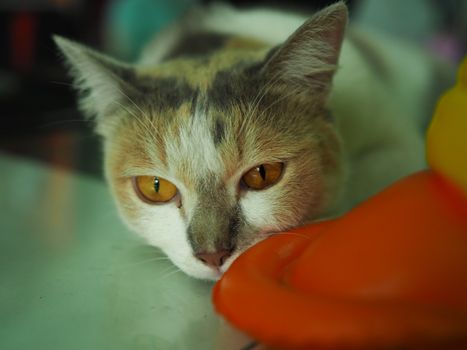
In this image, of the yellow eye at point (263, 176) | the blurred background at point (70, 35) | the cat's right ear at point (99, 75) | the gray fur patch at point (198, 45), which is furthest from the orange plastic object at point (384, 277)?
the blurred background at point (70, 35)

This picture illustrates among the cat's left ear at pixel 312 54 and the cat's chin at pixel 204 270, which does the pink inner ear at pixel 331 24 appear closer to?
the cat's left ear at pixel 312 54

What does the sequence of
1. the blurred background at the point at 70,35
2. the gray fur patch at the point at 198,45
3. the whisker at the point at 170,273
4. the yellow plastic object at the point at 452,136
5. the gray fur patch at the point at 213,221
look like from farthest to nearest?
the blurred background at the point at 70,35
the gray fur patch at the point at 198,45
the whisker at the point at 170,273
the gray fur patch at the point at 213,221
the yellow plastic object at the point at 452,136

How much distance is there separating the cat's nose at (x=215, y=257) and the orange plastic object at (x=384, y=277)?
0.40 ft

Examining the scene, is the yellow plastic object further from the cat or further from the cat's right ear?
the cat's right ear

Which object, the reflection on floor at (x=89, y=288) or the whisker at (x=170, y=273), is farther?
the whisker at (x=170, y=273)

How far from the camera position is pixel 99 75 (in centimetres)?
124

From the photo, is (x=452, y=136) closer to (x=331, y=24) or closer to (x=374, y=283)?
(x=374, y=283)

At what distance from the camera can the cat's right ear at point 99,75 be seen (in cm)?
120

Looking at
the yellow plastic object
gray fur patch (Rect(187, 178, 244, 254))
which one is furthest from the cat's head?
the yellow plastic object

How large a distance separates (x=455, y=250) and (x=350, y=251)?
0.15 meters

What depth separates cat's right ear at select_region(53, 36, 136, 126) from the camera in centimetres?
120

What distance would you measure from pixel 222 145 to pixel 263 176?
119 millimetres

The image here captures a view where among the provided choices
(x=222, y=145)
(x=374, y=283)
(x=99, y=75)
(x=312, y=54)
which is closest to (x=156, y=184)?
(x=222, y=145)

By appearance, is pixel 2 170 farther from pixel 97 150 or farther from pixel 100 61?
pixel 100 61
